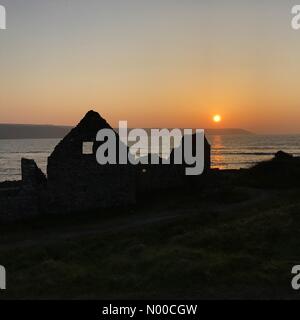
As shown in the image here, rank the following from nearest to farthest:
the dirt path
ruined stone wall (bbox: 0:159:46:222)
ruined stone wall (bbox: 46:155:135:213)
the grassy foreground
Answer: the grassy foreground
the dirt path
ruined stone wall (bbox: 0:159:46:222)
ruined stone wall (bbox: 46:155:135:213)

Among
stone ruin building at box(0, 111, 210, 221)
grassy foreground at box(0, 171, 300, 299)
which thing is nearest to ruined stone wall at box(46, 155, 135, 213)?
stone ruin building at box(0, 111, 210, 221)

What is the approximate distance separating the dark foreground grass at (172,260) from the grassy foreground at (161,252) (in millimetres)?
32

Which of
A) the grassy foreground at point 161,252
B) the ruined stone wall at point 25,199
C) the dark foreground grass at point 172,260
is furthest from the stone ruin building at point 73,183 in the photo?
the dark foreground grass at point 172,260

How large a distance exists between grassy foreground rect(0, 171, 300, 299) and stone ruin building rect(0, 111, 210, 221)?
117 centimetres

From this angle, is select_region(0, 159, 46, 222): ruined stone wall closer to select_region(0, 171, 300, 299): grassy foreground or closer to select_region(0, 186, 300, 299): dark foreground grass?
select_region(0, 171, 300, 299): grassy foreground

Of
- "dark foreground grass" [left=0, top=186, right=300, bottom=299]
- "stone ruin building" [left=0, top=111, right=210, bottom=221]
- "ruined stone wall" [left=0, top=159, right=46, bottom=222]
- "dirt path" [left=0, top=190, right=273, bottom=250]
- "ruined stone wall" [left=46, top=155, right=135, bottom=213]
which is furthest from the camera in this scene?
"ruined stone wall" [left=46, top=155, right=135, bottom=213]

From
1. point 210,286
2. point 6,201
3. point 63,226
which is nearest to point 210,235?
point 210,286

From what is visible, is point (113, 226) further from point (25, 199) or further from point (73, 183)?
point (25, 199)

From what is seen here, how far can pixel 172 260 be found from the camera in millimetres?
Result: 14820

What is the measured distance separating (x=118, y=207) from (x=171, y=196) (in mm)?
4335

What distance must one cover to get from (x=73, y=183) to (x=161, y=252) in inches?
401

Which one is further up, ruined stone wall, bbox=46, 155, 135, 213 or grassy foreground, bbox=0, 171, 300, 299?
ruined stone wall, bbox=46, 155, 135, 213

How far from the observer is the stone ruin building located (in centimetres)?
2355
